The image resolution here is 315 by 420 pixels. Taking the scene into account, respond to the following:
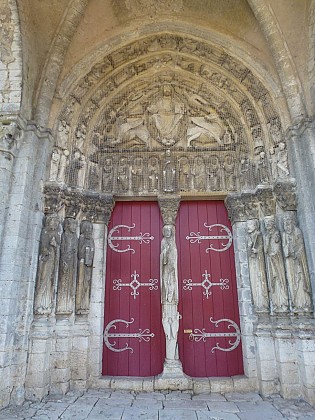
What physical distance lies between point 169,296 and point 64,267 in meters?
1.48

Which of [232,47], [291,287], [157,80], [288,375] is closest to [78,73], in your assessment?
[157,80]

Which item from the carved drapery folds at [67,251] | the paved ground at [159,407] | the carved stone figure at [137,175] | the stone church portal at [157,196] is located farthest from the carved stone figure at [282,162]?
the paved ground at [159,407]

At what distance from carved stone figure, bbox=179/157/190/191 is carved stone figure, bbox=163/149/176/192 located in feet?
0.40

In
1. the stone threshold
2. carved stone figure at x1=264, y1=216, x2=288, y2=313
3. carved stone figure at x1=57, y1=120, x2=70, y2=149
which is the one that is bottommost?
the stone threshold

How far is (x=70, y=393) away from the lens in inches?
152

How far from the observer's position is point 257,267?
170 inches

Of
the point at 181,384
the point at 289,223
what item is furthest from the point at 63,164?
the point at 181,384

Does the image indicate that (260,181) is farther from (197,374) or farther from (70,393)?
(70,393)

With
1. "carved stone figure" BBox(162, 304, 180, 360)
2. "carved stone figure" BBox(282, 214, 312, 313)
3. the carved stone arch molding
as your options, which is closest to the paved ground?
"carved stone figure" BBox(162, 304, 180, 360)

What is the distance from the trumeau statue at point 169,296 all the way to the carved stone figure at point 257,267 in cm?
108

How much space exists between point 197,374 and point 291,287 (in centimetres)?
178

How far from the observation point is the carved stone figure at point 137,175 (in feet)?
16.2

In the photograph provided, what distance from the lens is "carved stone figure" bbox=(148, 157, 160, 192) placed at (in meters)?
4.93

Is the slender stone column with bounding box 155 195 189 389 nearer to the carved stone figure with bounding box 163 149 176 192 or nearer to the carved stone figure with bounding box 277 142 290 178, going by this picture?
the carved stone figure with bounding box 163 149 176 192
